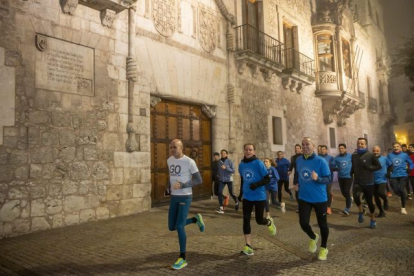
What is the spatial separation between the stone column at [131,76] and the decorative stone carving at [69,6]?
5.00 ft

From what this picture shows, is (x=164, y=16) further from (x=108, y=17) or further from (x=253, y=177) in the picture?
(x=253, y=177)

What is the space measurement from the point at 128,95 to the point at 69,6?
237cm

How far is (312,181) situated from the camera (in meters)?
4.58

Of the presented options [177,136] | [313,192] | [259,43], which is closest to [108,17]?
[177,136]

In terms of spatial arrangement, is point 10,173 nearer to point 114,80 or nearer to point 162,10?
point 114,80

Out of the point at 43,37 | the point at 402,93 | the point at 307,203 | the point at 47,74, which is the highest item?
the point at 402,93

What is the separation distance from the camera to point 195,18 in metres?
10.7

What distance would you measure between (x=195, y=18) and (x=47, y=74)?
5.44m

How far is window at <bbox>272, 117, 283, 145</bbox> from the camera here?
14523 millimetres

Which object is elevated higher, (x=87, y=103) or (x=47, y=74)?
(x=47, y=74)

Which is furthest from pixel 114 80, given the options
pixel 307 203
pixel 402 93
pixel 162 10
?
pixel 402 93

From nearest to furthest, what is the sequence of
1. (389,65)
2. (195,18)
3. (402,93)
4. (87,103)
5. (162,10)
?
(87,103), (162,10), (195,18), (389,65), (402,93)

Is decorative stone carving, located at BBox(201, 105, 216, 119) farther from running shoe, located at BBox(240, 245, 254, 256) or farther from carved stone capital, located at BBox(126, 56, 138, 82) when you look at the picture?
running shoe, located at BBox(240, 245, 254, 256)

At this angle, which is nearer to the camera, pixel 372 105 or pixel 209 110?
pixel 209 110
